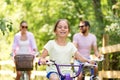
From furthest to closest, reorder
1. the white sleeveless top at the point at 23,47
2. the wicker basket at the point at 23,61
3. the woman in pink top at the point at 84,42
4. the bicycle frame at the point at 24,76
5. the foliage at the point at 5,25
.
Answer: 1. the bicycle frame at the point at 24,76
2. the white sleeveless top at the point at 23,47
3. the wicker basket at the point at 23,61
4. the woman in pink top at the point at 84,42
5. the foliage at the point at 5,25

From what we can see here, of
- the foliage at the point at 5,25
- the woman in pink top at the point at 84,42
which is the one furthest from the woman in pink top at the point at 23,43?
the foliage at the point at 5,25

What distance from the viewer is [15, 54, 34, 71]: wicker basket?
461 inches

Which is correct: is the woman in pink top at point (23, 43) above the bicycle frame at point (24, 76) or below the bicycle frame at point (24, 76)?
above

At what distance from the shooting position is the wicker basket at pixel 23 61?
11719 mm

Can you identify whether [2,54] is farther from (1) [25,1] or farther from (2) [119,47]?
(2) [119,47]

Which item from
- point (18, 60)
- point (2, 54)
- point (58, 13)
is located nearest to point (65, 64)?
point (18, 60)

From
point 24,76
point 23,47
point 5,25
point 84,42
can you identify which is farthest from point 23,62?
point 5,25

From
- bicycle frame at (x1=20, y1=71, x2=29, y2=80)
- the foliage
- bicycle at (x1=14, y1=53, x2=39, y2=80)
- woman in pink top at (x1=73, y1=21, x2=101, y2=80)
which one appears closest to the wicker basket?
bicycle at (x1=14, y1=53, x2=39, y2=80)

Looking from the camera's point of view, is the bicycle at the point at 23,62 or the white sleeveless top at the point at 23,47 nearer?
the bicycle at the point at 23,62

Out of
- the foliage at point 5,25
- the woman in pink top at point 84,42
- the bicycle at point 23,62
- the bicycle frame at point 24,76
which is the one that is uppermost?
the foliage at point 5,25

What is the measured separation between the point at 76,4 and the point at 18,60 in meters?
13.1

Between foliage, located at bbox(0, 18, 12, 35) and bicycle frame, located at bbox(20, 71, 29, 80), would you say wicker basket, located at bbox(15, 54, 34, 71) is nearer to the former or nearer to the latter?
bicycle frame, located at bbox(20, 71, 29, 80)

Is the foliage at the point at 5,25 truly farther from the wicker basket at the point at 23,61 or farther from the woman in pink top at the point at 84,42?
the wicker basket at the point at 23,61

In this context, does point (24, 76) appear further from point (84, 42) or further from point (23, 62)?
point (84, 42)
